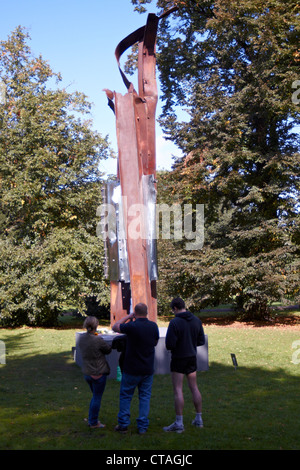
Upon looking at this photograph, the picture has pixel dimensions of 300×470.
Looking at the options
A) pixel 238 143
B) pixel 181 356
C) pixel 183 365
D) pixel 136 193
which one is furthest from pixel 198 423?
pixel 238 143

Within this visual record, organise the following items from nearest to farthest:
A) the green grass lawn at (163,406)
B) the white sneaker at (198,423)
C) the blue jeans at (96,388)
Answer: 1. the green grass lawn at (163,406)
2. the blue jeans at (96,388)
3. the white sneaker at (198,423)

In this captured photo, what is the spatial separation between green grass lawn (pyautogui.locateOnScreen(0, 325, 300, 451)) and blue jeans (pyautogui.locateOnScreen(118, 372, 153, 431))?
15 cm

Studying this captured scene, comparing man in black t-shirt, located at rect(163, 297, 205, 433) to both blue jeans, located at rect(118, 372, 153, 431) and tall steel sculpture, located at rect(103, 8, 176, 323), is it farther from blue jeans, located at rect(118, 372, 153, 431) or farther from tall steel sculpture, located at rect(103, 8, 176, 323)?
tall steel sculpture, located at rect(103, 8, 176, 323)

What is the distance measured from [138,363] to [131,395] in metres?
0.42

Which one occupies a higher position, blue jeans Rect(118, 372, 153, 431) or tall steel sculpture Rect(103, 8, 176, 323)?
tall steel sculpture Rect(103, 8, 176, 323)

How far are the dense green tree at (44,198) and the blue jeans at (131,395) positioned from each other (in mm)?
15183

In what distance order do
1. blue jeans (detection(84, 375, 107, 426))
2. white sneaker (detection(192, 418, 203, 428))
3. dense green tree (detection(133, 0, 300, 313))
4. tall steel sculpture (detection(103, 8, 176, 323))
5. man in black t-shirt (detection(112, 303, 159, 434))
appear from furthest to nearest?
dense green tree (detection(133, 0, 300, 313)), tall steel sculpture (detection(103, 8, 176, 323)), white sneaker (detection(192, 418, 203, 428)), blue jeans (detection(84, 375, 107, 426)), man in black t-shirt (detection(112, 303, 159, 434))

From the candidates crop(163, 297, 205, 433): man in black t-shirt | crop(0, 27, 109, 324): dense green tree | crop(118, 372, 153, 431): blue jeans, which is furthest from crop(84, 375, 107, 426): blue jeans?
crop(0, 27, 109, 324): dense green tree

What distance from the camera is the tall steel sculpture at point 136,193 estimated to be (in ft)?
35.5

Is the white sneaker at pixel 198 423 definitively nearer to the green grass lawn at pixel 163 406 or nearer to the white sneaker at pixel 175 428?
the green grass lawn at pixel 163 406

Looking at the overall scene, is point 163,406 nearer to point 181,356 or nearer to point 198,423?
point 198,423

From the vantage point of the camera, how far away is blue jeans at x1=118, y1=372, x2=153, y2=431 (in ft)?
19.6

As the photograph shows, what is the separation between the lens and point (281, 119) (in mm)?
22938

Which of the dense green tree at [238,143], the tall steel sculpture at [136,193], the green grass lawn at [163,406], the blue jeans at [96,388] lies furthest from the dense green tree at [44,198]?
the blue jeans at [96,388]
